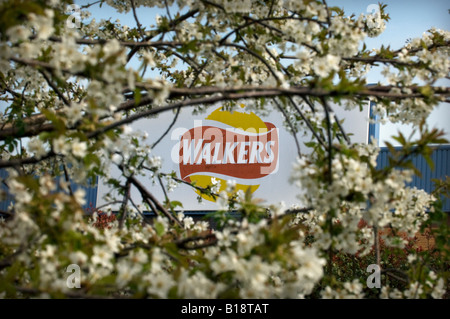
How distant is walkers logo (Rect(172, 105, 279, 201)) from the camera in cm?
1194

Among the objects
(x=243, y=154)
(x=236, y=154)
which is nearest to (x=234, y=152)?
(x=236, y=154)

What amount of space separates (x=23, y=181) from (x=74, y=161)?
9.9 inches

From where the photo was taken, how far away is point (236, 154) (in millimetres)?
11914

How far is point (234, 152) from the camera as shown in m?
12.0

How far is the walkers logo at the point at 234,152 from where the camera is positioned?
39.2ft

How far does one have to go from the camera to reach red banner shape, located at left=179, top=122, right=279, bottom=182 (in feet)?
39.2

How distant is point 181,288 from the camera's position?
1.48 m

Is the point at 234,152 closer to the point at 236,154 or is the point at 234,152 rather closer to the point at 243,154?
the point at 236,154

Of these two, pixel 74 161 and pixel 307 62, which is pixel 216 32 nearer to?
pixel 307 62

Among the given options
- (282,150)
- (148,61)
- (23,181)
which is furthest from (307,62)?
(282,150)

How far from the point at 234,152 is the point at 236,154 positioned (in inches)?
3.5

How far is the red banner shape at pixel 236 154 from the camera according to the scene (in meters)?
11.9
